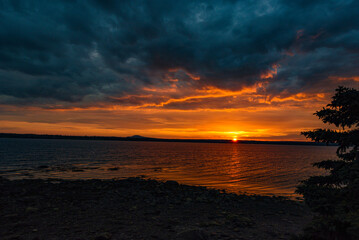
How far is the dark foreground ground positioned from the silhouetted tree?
4982 millimetres

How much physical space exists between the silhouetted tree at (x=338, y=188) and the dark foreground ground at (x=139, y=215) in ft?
16.3

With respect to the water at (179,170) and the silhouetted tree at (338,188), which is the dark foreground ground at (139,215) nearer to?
the silhouetted tree at (338,188)

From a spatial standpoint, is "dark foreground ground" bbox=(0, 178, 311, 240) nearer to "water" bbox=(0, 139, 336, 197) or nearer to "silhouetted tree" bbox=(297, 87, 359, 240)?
"silhouetted tree" bbox=(297, 87, 359, 240)

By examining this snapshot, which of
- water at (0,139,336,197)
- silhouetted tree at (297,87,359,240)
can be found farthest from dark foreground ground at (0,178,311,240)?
water at (0,139,336,197)

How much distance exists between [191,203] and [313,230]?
12898 mm

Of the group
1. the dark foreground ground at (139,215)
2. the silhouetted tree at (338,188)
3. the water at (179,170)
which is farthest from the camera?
the water at (179,170)

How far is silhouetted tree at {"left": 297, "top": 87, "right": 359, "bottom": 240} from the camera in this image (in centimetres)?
626

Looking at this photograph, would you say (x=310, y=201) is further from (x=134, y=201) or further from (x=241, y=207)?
(x=134, y=201)

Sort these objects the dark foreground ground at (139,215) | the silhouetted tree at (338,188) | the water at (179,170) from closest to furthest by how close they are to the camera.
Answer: the silhouetted tree at (338,188), the dark foreground ground at (139,215), the water at (179,170)

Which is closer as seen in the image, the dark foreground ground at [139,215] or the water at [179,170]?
the dark foreground ground at [139,215]

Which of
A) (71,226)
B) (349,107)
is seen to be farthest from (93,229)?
(349,107)

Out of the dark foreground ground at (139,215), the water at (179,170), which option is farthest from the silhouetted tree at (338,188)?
the water at (179,170)

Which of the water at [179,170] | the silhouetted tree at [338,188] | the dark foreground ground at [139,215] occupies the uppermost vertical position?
the silhouetted tree at [338,188]

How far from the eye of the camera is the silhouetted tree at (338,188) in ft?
20.5
